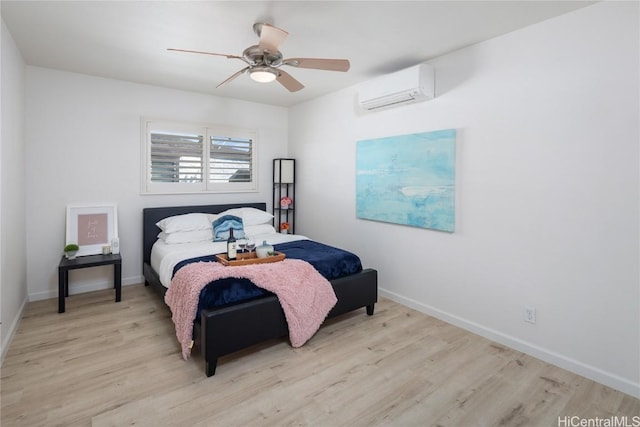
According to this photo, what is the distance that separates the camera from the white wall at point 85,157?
3600mm

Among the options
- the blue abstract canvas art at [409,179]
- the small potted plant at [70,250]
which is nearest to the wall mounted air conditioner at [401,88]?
the blue abstract canvas art at [409,179]

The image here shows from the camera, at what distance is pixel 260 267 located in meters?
2.82

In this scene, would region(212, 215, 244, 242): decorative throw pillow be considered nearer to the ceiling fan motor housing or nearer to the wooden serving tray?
→ the wooden serving tray

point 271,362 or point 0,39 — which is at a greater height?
point 0,39

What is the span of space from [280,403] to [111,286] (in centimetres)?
309

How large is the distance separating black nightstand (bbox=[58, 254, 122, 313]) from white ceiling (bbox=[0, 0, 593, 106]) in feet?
6.68

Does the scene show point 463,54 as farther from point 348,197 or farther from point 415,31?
point 348,197

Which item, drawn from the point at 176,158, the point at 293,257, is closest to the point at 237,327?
the point at 293,257

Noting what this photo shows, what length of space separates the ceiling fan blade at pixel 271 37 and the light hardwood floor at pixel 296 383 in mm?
2263

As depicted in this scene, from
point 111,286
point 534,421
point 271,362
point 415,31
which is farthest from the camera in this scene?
point 111,286

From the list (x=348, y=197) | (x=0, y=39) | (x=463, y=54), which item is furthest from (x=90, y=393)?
(x=463, y=54)

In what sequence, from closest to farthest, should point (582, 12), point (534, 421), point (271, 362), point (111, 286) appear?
point (534, 421)
point (582, 12)
point (271, 362)
point (111, 286)

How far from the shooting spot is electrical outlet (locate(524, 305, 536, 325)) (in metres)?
2.62

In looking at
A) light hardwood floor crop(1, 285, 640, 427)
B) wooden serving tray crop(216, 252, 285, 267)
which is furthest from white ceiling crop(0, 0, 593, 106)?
light hardwood floor crop(1, 285, 640, 427)
